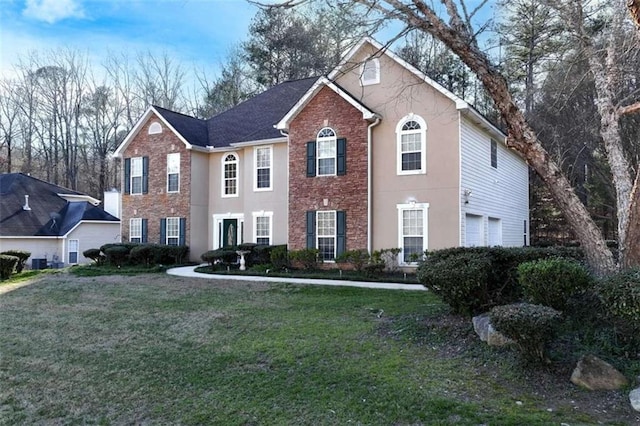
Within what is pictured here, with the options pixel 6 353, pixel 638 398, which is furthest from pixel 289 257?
pixel 638 398

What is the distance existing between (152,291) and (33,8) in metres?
6.99

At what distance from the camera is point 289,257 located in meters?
16.3

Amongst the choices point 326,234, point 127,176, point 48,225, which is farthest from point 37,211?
point 326,234

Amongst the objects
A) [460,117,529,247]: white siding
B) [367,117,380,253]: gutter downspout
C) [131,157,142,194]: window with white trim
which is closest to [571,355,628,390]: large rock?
[460,117,529,247]: white siding

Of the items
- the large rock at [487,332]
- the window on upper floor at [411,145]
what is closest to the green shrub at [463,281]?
the large rock at [487,332]

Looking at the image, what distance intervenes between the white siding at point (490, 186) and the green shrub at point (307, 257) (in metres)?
4.80

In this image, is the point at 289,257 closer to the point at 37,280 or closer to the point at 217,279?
the point at 217,279

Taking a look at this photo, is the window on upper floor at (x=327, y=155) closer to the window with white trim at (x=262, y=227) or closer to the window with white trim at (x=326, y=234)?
the window with white trim at (x=326, y=234)

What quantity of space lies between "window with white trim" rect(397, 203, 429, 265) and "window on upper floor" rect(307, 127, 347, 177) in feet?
8.21

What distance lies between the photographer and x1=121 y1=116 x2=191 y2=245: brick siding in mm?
20094

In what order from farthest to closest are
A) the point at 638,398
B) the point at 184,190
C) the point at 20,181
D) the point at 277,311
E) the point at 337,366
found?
the point at 20,181 < the point at 184,190 < the point at 277,311 < the point at 337,366 < the point at 638,398

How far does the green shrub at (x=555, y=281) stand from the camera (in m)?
5.89

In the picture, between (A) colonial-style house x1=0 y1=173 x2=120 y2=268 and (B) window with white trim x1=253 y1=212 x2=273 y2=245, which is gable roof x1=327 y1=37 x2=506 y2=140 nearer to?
(B) window with white trim x1=253 y1=212 x2=273 y2=245

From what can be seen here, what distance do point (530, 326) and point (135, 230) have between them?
64.5 ft
